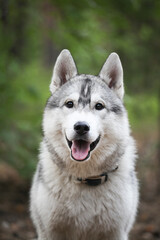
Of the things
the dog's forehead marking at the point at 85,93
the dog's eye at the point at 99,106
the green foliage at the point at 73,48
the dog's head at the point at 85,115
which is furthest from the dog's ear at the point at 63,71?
the green foliage at the point at 73,48

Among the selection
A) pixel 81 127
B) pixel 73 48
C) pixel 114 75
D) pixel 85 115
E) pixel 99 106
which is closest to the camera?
pixel 81 127

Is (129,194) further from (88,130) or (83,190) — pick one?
(88,130)

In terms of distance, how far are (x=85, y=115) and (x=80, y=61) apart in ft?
16.6

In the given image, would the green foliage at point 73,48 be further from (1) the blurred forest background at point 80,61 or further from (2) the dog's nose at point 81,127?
(2) the dog's nose at point 81,127

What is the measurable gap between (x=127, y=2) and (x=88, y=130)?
11.3ft

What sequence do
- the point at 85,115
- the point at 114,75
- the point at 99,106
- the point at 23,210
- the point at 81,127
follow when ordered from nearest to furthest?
1. the point at 81,127
2. the point at 85,115
3. the point at 99,106
4. the point at 114,75
5. the point at 23,210

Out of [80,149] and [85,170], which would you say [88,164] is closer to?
[85,170]

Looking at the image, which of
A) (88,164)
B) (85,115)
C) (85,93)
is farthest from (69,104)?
(88,164)

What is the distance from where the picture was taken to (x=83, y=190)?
4.22 meters

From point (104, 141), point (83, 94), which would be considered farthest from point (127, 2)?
point (104, 141)

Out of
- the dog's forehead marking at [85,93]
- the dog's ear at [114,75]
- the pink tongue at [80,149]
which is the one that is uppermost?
the dog's ear at [114,75]

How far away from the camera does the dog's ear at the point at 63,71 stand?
4.52 metres

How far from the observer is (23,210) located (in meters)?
7.29

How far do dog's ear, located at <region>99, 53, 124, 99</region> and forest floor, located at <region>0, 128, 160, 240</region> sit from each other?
10.5 feet
